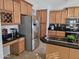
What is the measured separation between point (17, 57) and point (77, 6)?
4.75m

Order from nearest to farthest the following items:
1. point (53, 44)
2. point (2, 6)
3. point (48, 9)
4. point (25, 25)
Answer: point (53, 44)
point (2, 6)
point (25, 25)
point (48, 9)

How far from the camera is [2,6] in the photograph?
3.18 m

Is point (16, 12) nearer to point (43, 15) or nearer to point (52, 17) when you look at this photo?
point (52, 17)

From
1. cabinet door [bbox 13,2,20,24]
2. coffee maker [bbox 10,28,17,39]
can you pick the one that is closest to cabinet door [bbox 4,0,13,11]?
cabinet door [bbox 13,2,20,24]

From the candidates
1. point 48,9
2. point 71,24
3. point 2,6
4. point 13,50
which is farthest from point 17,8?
point 71,24

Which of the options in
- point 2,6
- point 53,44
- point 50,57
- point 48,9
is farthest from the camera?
point 48,9

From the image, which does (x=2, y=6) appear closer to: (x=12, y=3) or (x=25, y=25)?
(x=12, y=3)

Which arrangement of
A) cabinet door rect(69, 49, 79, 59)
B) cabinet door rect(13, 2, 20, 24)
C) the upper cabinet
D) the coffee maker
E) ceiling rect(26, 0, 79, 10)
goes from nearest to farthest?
cabinet door rect(69, 49, 79, 59), cabinet door rect(13, 2, 20, 24), the coffee maker, ceiling rect(26, 0, 79, 10), the upper cabinet

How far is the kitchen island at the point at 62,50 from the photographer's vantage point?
7.10ft

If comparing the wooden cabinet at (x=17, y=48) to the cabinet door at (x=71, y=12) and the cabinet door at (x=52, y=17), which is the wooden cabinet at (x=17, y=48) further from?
the cabinet door at (x=71, y=12)

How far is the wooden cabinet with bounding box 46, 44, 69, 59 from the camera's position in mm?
2311

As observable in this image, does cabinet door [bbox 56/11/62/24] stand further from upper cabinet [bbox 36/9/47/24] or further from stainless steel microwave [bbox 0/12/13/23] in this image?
stainless steel microwave [bbox 0/12/13/23]

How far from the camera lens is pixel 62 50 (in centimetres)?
235

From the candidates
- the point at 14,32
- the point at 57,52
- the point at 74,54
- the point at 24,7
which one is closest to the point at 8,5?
the point at 24,7
